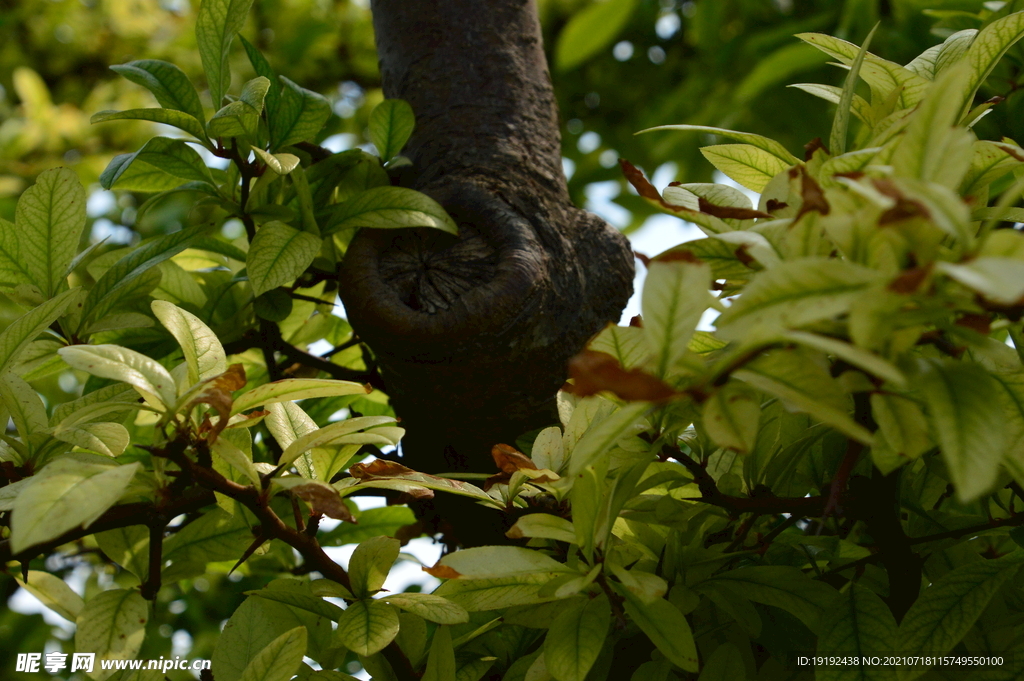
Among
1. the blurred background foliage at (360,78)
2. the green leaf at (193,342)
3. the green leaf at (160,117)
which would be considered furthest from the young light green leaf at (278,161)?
the blurred background foliage at (360,78)

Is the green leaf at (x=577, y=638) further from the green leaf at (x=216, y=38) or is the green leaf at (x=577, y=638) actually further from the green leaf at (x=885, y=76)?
the green leaf at (x=216, y=38)

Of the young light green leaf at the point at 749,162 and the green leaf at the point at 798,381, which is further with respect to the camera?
the young light green leaf at the point at 749,162

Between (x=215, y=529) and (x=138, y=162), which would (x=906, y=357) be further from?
(x=138, y=162)

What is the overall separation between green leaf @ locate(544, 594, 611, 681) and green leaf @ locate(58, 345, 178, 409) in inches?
11.6

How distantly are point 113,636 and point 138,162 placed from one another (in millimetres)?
464

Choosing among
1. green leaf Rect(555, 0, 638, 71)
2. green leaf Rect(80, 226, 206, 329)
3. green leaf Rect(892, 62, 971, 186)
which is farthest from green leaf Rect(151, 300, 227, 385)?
green leaf Rect(555, 0, 638, 71)

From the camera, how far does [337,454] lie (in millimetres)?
586

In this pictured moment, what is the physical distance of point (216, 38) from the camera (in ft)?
2.40

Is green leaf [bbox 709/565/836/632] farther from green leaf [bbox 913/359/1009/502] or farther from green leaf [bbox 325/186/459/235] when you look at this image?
green leaf [bbox 325/186/459/235]

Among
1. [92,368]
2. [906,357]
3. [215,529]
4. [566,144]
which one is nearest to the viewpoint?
[906,357]

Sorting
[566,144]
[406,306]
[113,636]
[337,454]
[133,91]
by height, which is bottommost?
[113,636]

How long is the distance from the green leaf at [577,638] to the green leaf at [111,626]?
0.35 m

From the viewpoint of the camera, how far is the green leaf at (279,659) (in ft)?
1.82

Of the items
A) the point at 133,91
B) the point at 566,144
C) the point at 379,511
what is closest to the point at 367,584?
the point at 379,511
